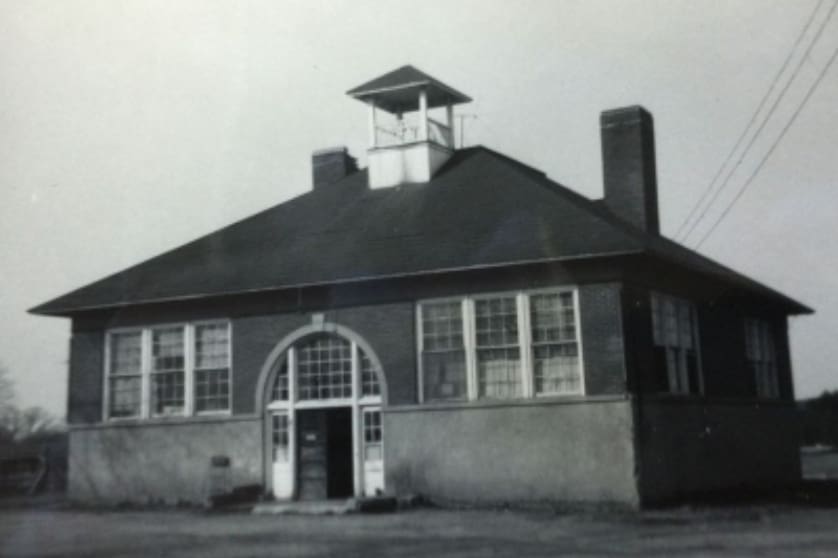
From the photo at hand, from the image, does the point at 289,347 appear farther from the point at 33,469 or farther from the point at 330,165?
the point at 33,469

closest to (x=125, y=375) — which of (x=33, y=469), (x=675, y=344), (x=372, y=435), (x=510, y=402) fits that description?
(x=372, y=435)

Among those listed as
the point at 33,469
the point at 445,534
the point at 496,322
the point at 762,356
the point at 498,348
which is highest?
the point at 496,322

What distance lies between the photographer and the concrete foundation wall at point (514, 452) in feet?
64.2

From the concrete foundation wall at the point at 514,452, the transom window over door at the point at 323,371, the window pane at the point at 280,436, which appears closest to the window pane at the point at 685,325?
the concrete foundation wall at the point at 514,452

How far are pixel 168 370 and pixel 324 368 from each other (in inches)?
156

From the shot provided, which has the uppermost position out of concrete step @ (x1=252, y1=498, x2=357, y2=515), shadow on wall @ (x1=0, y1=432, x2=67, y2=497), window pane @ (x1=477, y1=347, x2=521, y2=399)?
window pane @ (x1=477, y1=347, x2=521, y2=399)

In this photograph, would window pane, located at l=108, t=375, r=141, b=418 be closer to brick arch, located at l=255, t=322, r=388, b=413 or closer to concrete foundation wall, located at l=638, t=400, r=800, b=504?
brick arch, located at l=255, t=322, r=388, b=413

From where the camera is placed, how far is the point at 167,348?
24.3 meters

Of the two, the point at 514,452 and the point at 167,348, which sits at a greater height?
the point at 167,348

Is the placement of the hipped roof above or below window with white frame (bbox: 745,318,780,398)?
above

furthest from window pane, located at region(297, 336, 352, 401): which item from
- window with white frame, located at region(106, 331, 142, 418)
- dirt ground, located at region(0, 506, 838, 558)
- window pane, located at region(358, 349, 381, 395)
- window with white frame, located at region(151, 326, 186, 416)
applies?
window with white frame, located at region(106, 331, 142, 418)

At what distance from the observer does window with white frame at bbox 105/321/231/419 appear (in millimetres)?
23688

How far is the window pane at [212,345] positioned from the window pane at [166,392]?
70cm

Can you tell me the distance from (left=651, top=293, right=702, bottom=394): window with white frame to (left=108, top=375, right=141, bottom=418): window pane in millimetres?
11844
